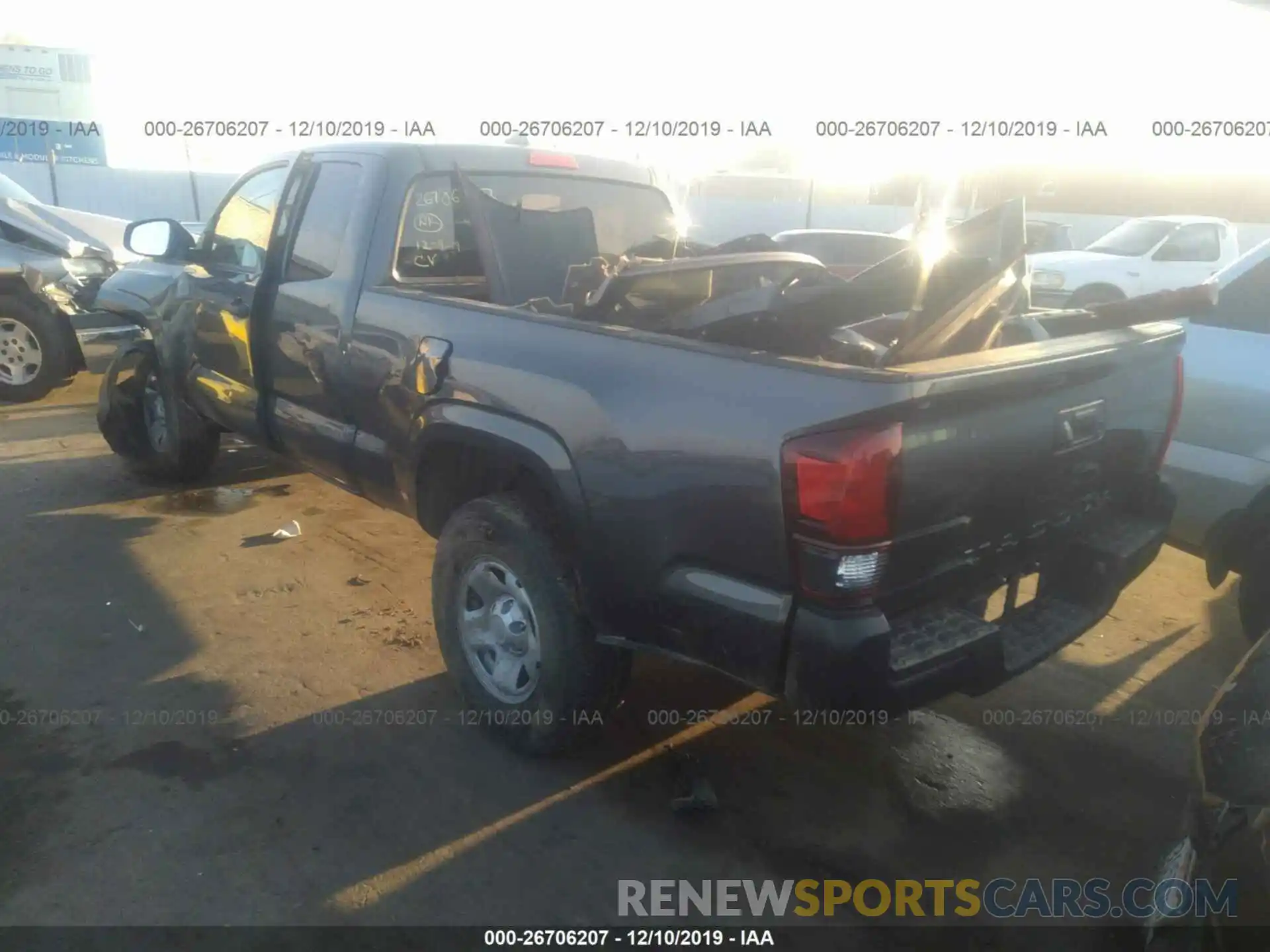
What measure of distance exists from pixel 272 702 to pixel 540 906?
4.77 feet

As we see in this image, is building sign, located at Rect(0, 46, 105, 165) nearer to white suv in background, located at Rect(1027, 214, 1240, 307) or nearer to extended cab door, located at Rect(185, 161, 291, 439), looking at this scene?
white suv in background, located at Rect(1027, 214, 1240, 307)

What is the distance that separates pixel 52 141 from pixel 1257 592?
2879cm

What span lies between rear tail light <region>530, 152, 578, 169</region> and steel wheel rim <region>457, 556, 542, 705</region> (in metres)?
1.94

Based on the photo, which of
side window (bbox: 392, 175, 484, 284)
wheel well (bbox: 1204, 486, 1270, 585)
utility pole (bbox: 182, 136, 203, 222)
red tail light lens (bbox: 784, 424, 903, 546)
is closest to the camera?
red tail light lens (bbox: 784, 424, 903, 546)

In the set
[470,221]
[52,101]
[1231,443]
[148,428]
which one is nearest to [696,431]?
[470,221]

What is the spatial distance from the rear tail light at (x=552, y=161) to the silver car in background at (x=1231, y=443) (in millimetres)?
2803

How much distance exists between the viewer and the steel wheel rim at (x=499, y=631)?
3.08 metres

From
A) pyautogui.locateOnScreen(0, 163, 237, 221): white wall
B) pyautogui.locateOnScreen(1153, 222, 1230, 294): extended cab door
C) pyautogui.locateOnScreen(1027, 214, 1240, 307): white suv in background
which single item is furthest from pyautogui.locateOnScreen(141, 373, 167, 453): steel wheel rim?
pyautogui.locateOnScreen(0, 163, 237, 221): white wall

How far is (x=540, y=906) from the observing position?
8.32 feet

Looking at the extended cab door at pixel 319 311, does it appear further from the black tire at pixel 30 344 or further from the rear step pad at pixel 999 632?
the black tire at pixel 30 344

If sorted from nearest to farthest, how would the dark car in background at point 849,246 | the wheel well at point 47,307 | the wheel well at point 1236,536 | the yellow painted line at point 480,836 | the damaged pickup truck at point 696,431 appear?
the damaged pickup truck at point 696,431
the yellow painted line at point 480,836
the wheel well at point 1236,536
the wheel well at point 47,307
the dark car in background at point 849,246

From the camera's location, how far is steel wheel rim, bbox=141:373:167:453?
5.73 meters

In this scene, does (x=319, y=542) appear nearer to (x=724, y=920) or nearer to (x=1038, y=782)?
(x=724, y=920)

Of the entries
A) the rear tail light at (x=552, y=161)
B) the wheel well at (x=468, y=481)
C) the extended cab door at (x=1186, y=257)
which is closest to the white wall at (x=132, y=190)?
the extended cab door at (x=1186, y=257)
